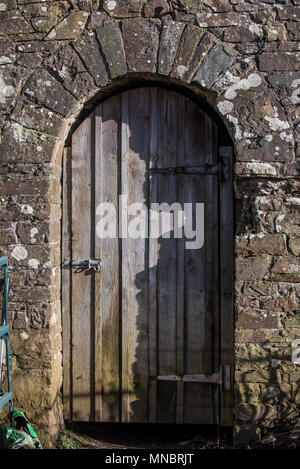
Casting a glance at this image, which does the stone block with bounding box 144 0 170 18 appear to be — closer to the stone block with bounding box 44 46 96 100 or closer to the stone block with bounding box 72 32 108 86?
the stone block with bounding box 72 32 108 86

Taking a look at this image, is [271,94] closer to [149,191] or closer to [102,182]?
[149,191]

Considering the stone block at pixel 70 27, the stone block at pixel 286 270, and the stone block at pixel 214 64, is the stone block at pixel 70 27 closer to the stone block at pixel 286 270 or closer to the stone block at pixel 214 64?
the stone block at pixel 214 64

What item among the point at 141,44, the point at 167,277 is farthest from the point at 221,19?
the point at 167,277

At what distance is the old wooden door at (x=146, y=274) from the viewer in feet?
12.9

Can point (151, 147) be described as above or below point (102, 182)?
above

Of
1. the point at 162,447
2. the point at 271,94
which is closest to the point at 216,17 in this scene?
the point at 271,94

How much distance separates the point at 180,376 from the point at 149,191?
150 centimetres

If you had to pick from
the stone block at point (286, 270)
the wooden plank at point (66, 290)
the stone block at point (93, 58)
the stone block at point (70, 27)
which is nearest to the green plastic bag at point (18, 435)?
the wooden plank at point (66, 290)

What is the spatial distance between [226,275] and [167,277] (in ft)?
1.54

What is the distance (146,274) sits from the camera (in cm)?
398

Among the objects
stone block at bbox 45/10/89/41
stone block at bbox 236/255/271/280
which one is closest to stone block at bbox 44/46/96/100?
stone block at bbox 45/10/89/41

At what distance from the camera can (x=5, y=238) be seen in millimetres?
3844

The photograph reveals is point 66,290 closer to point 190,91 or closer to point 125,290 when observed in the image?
point 125,290
